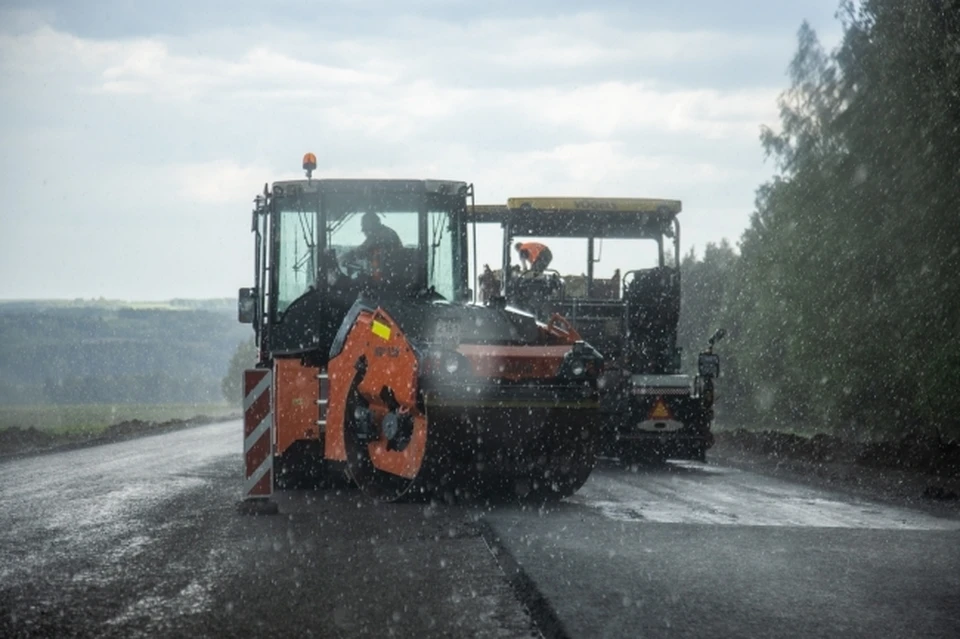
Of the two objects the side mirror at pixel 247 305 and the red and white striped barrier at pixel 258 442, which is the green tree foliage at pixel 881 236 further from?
the red and white striped barrier at pixel 258 442

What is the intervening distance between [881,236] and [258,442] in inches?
710

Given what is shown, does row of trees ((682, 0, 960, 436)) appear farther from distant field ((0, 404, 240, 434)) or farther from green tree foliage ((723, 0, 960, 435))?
distant field ((0, 404, 240, 434))

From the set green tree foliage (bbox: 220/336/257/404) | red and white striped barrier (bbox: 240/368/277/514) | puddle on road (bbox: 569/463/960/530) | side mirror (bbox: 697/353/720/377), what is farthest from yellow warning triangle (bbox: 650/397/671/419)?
green tree foliage (bbox: 220/336/257/404)

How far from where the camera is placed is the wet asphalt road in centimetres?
600

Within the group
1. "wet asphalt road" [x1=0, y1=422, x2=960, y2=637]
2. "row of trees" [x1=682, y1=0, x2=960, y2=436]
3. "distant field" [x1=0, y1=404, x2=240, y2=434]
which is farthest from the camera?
"distant field" [x1=0, y1=404, x2=240, y2=434]

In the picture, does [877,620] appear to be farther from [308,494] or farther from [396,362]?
[308,494]

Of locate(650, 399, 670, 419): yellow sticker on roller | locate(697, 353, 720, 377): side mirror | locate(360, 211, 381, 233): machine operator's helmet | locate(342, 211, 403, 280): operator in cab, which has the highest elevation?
locate(360, 211, 381, 233): machine operator's helmet

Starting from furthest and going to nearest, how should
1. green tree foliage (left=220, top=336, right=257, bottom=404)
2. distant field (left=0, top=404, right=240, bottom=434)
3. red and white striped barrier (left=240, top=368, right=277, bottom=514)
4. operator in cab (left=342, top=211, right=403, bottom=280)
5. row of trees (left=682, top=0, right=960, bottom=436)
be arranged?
green tree foliage (left=220, top=336, right=257, bottom=404) < distant field (left=0, top=404, right=240, bottom=434) < row of trees (left=682, top=0, right=960, bottom=436) < operator in cab (left=342, top=211, right=403, bottom=280) < red and white striped barrier (left=240, top=368, right=277, bottom=514)

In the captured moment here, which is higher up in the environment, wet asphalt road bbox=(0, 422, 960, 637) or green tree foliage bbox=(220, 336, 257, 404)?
wet asphalt road bbox=(0, 422, 960, 637)

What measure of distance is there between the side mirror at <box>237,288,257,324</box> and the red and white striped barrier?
2.29m

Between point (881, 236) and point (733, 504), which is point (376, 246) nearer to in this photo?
point (733, 504)

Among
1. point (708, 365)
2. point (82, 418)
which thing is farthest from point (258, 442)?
point (82, 418)

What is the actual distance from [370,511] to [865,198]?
19.1m

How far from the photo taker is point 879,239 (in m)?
25.8
